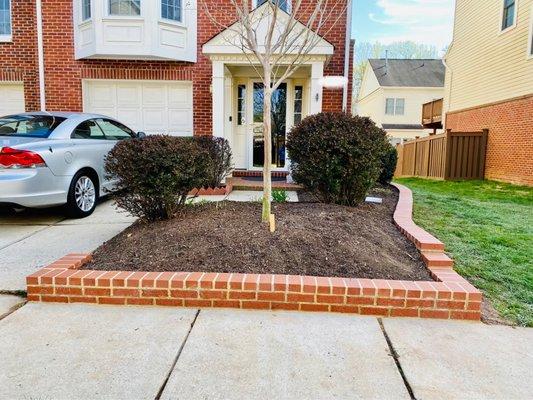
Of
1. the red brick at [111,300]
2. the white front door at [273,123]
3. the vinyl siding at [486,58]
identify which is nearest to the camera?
the red brick at [111,300]

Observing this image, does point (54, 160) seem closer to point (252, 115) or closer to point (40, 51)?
point (252, 115)

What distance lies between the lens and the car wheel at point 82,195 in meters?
5.46

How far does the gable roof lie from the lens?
98.8 feet

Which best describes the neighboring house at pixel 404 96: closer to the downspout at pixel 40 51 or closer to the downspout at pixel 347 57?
the downspout at pixel 347 57

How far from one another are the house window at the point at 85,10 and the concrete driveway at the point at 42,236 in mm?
5107

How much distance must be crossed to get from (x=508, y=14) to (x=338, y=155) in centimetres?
1177

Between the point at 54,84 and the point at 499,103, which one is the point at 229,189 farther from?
the point at 499,103

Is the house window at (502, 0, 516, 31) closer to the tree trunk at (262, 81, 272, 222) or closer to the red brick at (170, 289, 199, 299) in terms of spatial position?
the tree trunk at (262, 81, 272, 222)

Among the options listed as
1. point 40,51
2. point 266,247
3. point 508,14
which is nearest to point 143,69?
point 40,51

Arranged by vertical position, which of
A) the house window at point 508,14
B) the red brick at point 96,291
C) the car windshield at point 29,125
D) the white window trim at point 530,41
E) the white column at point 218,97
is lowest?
the red brick at point 96,291

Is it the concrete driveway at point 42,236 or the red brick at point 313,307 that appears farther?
the concrete driveway at point 42,236

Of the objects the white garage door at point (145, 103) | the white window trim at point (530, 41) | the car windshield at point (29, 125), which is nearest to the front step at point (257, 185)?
the white garage door at point (145, 103)

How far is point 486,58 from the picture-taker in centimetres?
1399

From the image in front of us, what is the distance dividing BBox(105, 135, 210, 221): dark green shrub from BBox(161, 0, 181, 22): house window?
5877 mm
